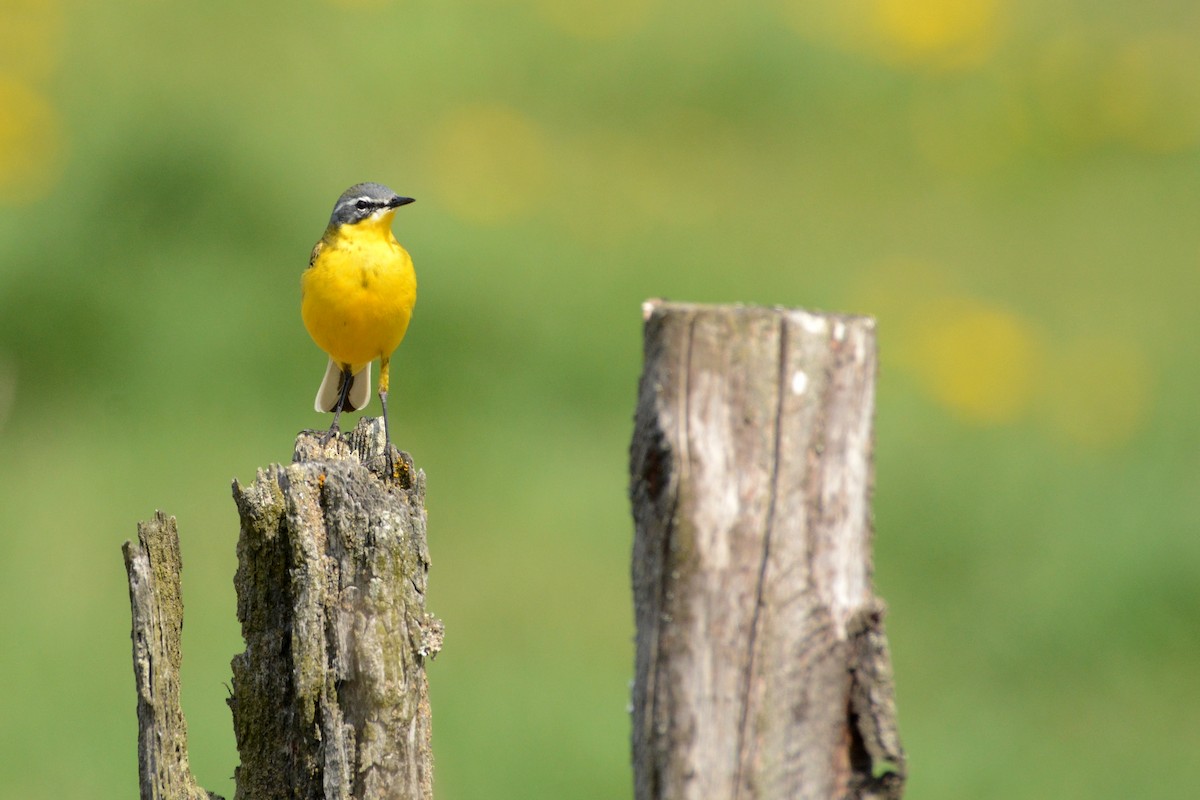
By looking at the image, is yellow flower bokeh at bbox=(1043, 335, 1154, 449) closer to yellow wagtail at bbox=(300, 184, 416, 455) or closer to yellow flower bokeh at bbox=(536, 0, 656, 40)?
yellow flower bokeh at bbox=(536, 0, 656, 40)

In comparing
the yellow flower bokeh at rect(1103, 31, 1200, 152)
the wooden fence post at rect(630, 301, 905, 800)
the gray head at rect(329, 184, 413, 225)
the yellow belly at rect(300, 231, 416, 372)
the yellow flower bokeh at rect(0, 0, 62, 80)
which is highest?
the yellow flower bokeh at rect(1103, 31, 1200, 152)

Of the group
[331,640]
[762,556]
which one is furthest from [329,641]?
[762,556]

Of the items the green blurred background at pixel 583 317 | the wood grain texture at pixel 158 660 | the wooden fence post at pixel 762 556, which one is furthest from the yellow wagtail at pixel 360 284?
the wooden fence post at pixel 762 556

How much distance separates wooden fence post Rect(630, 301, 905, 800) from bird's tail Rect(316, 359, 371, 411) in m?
4.46

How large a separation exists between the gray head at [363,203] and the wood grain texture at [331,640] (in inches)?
97.5

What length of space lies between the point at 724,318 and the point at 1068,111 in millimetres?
14876

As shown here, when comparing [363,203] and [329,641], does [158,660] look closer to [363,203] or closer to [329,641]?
[329,641]

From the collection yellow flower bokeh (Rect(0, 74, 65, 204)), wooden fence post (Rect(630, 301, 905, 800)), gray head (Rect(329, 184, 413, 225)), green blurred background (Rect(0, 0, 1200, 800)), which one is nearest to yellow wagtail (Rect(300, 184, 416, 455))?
gray head (Rect(329, 184, 413, 225))

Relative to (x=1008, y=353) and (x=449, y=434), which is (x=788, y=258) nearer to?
(x=1008, y=353)

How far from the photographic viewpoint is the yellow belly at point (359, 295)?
639cm

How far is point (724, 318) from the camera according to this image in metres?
3.11

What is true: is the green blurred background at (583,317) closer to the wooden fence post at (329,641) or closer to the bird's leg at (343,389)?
the bird's leg at (343,389)

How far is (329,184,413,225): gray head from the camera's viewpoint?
6.70 meters

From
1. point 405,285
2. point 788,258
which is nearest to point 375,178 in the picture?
point 788,258
